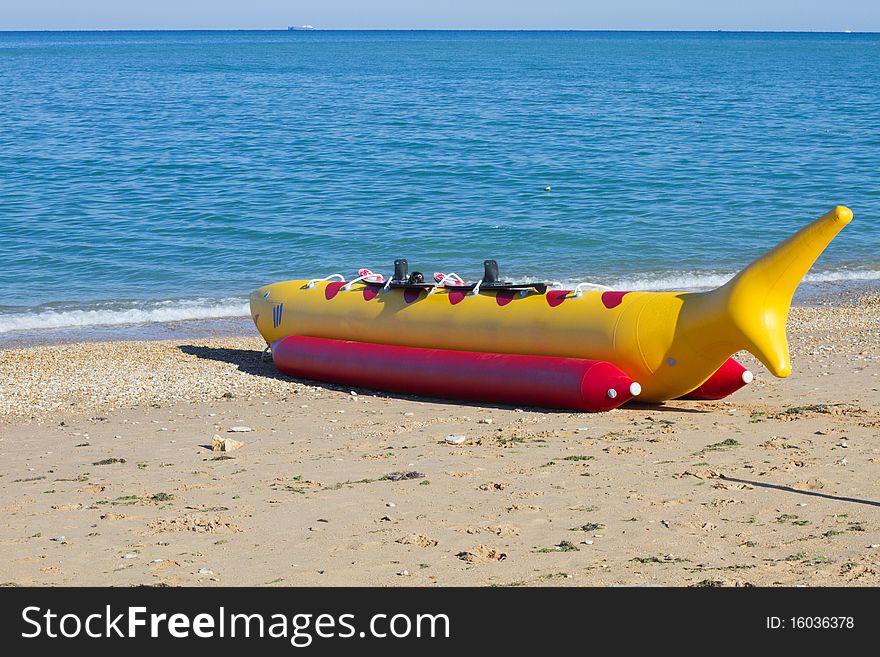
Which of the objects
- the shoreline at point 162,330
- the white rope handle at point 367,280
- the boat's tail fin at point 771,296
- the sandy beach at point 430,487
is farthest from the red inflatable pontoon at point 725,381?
the shoreline at point 162,330

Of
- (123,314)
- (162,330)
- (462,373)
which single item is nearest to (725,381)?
(462,373)

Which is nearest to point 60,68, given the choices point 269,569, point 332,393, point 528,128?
point 528,128

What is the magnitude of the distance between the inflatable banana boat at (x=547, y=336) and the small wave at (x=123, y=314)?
4999 millimetres

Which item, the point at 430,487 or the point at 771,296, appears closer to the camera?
the point at 430,487

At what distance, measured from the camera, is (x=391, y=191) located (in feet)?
82.3

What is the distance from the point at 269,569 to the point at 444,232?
15736 millimetres

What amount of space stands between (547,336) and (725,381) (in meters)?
1.57

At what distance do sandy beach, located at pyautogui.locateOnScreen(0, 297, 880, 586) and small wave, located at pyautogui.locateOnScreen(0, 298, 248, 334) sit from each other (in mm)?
4673

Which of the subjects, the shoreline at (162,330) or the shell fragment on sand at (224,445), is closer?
the shell fragment on sand at (224,445)

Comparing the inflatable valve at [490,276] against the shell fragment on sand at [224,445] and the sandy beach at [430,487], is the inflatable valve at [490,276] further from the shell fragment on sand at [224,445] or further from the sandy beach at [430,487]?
the shell fragment on sand at [224,445]

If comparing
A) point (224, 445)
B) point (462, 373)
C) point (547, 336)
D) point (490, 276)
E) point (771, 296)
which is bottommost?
point (224, 445)

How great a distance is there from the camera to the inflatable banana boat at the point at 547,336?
858 cm

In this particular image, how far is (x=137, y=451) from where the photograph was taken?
28.3 ft

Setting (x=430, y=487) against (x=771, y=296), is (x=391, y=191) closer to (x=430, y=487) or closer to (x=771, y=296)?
(x=771, y=296)
